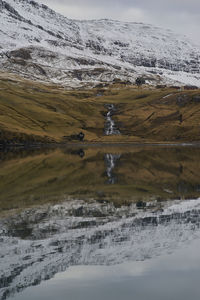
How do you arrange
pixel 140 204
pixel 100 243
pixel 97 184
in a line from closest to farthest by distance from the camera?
pixel 100 243, pixel 140 204, pixel 97 184

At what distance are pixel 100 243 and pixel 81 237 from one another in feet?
7.58

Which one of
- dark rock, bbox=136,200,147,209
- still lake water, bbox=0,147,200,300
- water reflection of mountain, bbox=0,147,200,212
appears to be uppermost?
water reflection of mountain, bbox=0,147,200,212

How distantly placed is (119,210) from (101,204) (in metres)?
4.64

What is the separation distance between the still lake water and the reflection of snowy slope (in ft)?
0.20

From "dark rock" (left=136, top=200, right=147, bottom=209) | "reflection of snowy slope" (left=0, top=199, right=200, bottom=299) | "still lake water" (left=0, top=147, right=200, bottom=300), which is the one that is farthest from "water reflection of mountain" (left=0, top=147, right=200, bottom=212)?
"reflection of snowy slope" (left=0, top=199, right=200, bottom=299)

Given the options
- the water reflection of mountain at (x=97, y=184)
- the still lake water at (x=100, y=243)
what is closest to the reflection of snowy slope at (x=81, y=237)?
the still lake water at (x=100, y=243)

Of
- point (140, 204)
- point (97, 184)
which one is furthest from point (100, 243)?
point (97, 184)

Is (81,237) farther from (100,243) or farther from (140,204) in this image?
(140,204)

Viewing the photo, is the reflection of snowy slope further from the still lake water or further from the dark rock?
the dark rock

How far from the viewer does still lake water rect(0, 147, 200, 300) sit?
2217 cm

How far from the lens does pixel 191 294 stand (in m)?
21.0

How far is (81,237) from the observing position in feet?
105

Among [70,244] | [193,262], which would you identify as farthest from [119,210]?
[193,262]

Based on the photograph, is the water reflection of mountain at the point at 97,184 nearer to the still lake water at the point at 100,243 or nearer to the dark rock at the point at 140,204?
the still lake water at the point at 100,243
